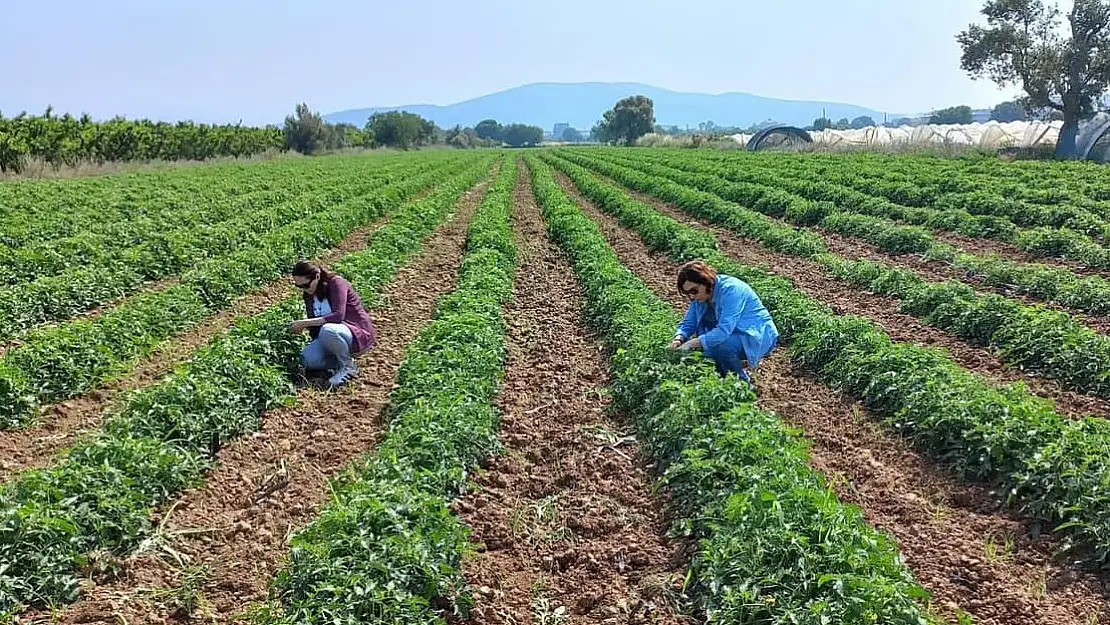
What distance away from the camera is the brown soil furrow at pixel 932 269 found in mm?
9641

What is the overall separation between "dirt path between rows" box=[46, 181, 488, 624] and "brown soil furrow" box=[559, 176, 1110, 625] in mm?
3923

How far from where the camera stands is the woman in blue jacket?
7.00m

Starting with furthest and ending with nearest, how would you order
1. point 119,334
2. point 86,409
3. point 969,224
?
point 969,224
point 119,334
point 86,409

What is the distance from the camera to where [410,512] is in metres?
4.61

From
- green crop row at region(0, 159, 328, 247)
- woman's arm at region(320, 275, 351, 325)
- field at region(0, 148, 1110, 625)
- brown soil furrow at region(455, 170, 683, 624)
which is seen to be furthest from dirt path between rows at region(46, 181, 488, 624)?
green crop row at region(0, 159, 328, 247)

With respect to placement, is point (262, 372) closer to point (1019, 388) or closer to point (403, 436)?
point (403, 436)

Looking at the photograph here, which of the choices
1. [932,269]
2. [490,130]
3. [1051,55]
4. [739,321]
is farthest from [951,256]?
[490,130]

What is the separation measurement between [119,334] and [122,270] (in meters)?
3.92

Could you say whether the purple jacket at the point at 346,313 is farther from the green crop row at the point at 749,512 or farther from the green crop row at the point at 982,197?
the green crop row at the point at 982,197

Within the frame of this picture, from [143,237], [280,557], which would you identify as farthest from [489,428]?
[143,237]

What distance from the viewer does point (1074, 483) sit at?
5.00 metres

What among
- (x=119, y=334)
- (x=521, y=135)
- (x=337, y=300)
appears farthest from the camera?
(x=521, y=135)

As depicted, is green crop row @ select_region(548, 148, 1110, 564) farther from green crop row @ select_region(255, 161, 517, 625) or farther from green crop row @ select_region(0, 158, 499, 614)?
green crop row @ select_region(0, 158, 499, 614)

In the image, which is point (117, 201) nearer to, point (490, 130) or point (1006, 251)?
point (1006, 251)
